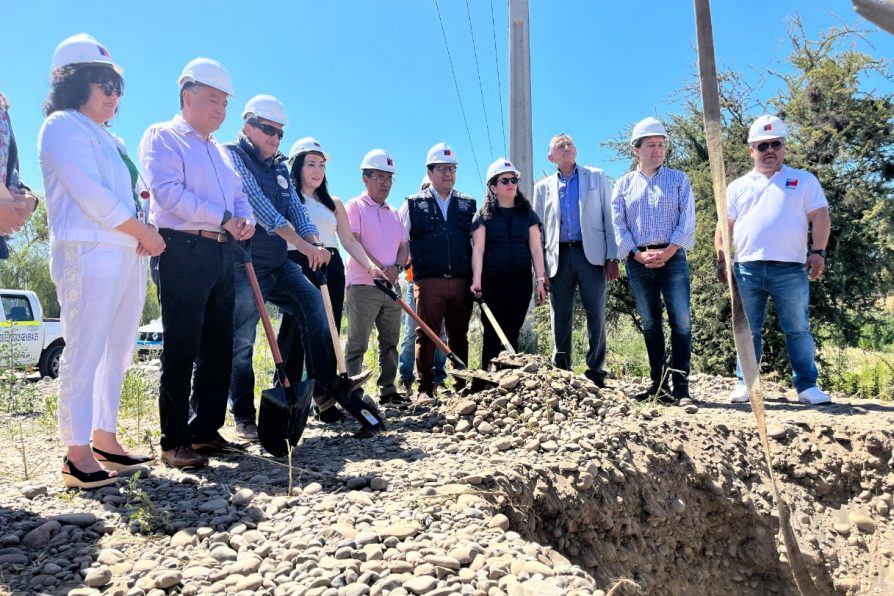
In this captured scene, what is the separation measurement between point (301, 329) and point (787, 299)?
3.53 m

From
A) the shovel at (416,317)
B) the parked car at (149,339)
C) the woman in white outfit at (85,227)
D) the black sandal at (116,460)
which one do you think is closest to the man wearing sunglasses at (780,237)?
the shovel at (416,317)

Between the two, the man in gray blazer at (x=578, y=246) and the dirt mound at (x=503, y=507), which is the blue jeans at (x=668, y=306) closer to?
the man in gray blazer at (x=578, y=246)

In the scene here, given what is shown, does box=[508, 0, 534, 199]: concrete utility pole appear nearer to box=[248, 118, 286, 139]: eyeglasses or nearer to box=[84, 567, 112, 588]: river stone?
box=[248, 118, 286, 139]: eyeglasses

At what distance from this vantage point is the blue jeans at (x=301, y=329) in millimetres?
4137

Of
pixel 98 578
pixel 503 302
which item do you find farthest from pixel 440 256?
pixel 98 578

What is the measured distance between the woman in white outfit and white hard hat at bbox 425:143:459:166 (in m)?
2.62

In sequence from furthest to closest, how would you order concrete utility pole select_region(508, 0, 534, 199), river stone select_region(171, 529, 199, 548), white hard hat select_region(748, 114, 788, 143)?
concrete utility pole select_region(508, 0, 534, 199) → white hard hat select_region(748, 114, 788, 143) → river stone select_region(171, 529, 199, 548)

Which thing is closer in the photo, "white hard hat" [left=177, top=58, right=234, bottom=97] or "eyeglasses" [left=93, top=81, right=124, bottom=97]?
"eyeglasses" [left=93, top=81, right=124, bottom=97]

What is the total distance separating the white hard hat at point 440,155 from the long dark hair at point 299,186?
93cm

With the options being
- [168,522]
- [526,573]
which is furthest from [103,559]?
[526,573]

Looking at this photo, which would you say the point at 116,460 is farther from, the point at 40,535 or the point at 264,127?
the point at 264,127

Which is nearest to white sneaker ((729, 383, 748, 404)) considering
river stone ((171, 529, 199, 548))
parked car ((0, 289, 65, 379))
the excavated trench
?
the excavated trench

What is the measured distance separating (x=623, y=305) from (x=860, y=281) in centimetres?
320

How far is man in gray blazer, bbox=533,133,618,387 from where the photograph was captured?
522cm
